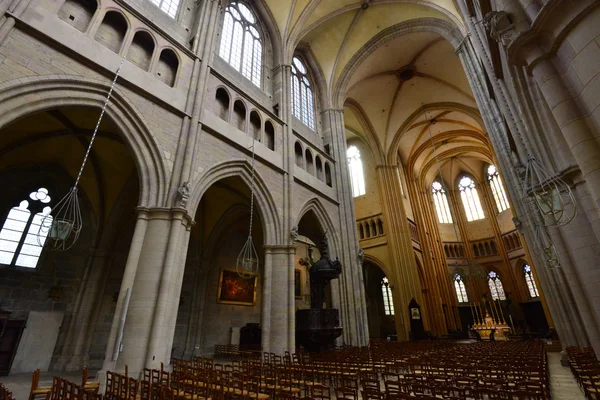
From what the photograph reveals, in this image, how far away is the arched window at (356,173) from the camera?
1016 inches

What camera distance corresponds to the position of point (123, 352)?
246 inches

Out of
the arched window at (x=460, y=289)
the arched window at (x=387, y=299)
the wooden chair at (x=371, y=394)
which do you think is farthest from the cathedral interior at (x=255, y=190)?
the arched window at (x=460, y=289)

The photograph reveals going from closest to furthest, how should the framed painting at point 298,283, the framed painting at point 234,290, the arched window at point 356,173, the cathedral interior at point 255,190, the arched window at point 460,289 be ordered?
the cathedral interior at point 255,190
the framed painting at point 234,290
the framed painting at point 298,283
the arched window at point 356,173
the arched window at point 460,289

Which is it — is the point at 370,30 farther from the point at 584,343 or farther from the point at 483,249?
the point at 483,249

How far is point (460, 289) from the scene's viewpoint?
29.0m

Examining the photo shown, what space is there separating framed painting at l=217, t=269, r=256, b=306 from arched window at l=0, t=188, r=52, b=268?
23.6 feet

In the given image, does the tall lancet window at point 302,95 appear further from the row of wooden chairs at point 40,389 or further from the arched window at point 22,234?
the row of wooden chairs at point 40,389

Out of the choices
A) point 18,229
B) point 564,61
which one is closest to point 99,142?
point 18,229

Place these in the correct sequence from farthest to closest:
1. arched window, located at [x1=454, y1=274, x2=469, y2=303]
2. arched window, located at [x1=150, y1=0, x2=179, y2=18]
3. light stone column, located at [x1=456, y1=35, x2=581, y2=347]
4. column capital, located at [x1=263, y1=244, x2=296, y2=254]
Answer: arched window, located at [x1=454, y1=274, x2=469, y2=303], column capital, located at [x1=263, y1=244, x2=296, y2=254], arched window, located at [x1=150, y1=0, x2=179, y2=18], light stone column, located at [x1=456, y1=35, x2=581, y2=347]

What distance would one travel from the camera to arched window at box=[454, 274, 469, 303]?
28.7 metres

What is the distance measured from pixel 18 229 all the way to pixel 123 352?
274 inches

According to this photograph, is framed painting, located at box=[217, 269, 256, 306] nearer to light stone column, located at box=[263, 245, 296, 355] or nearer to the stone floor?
light stone column, located at box=[263, 245, 296, 355]

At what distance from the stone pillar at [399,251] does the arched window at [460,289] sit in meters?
9.36

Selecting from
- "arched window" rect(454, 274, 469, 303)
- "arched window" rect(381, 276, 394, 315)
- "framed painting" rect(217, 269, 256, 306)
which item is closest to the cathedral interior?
"framed painting" rect(217, 269, 256, 306)
